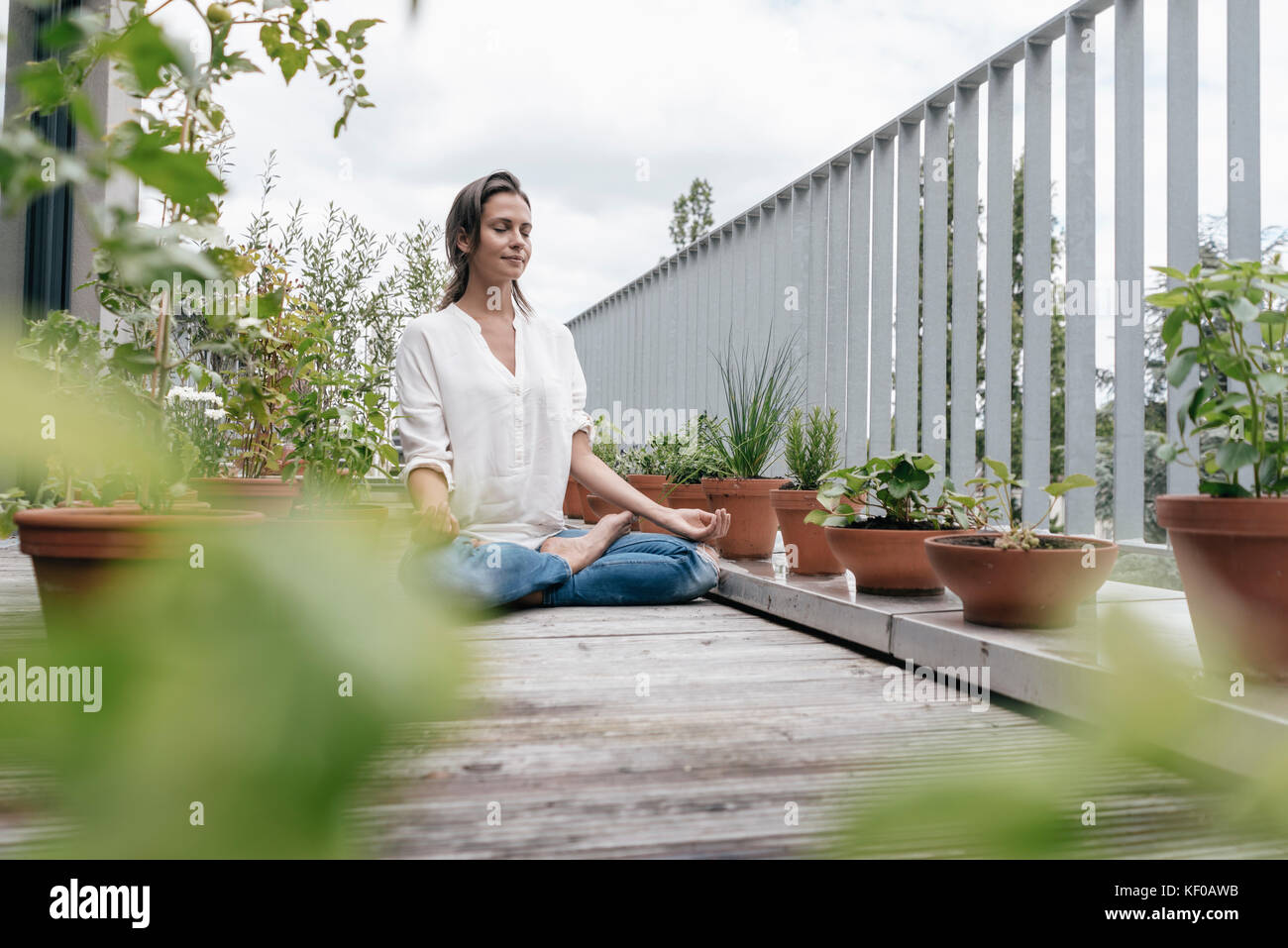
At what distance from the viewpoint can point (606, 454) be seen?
4.59 meters

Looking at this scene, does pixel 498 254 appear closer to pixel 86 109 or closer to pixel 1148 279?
pixel 1148 279

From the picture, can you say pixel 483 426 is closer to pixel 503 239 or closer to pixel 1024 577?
pixel 503 239

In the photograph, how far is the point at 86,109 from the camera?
0.51 feet

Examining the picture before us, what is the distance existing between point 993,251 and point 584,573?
1.56 metres

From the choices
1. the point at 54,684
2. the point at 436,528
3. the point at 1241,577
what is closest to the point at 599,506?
the point at 436,528

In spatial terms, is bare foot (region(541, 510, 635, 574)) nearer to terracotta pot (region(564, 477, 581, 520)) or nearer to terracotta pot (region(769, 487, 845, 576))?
terracotta pot (region(769, 487, 845, 576))

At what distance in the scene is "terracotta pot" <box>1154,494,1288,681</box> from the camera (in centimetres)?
116

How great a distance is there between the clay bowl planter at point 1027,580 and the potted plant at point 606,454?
7.02ft

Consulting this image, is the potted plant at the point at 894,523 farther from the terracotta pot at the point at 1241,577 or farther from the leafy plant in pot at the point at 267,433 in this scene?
the leafy plant in pot at the point at 267,433

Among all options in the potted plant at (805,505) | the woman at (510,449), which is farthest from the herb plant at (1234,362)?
the woman at (510,449)

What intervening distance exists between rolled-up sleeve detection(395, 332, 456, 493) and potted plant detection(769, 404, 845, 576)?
3.13 feet

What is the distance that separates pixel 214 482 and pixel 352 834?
2.85 metres
